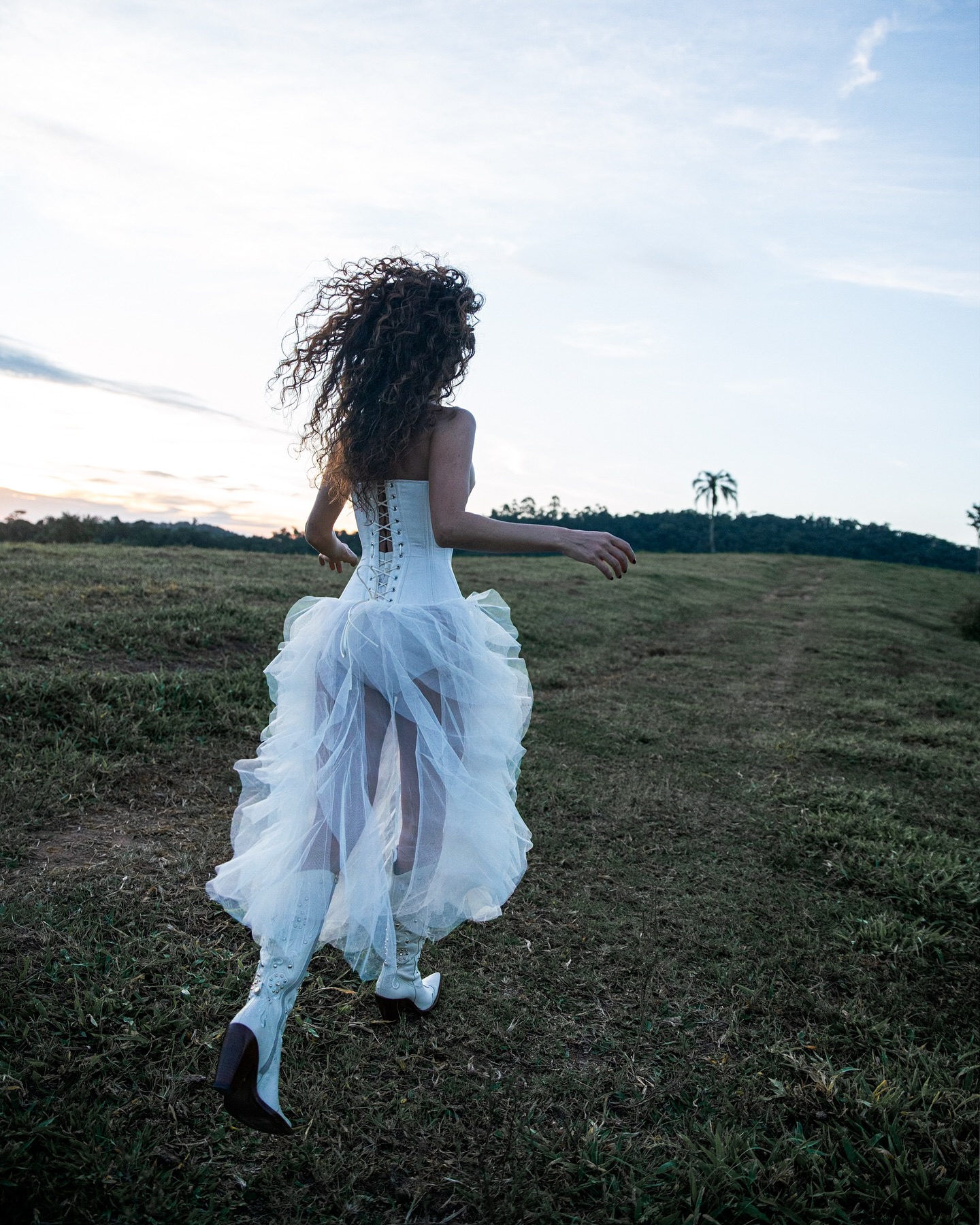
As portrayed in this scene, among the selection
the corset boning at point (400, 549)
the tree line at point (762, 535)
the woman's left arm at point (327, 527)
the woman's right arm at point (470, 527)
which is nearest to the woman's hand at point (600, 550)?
the woman's right arm at point (470, 527)

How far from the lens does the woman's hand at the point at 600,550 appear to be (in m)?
2.32

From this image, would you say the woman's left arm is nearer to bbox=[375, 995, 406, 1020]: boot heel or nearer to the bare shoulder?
the bare shoulder

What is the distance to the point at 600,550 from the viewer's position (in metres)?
2.38

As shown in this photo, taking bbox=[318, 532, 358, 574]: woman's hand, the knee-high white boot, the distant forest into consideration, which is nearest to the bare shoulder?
bbox=[318, 532, 358, 574]: woman's hand

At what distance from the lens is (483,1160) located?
2.22 meters

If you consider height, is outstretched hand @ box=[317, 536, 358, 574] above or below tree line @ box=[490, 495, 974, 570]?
below

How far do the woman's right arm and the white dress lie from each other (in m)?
0.16

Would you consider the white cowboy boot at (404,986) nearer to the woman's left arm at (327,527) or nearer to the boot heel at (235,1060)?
the boot heel at (235,1060)

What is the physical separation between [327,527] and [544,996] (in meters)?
2.04

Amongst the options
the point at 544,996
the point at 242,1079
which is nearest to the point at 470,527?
the point at 242,1079

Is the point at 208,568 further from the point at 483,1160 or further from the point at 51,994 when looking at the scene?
the point at 483,1160

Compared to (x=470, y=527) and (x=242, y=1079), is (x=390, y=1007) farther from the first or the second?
(x=470, y=527)

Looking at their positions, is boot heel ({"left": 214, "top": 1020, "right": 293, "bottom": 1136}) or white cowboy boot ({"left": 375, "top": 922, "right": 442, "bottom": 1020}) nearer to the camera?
boot heel ({"left": 214, "top": 1020, "right": 293, "bottom": 1136})

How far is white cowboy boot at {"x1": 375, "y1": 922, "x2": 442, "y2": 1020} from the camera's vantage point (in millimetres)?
2721
